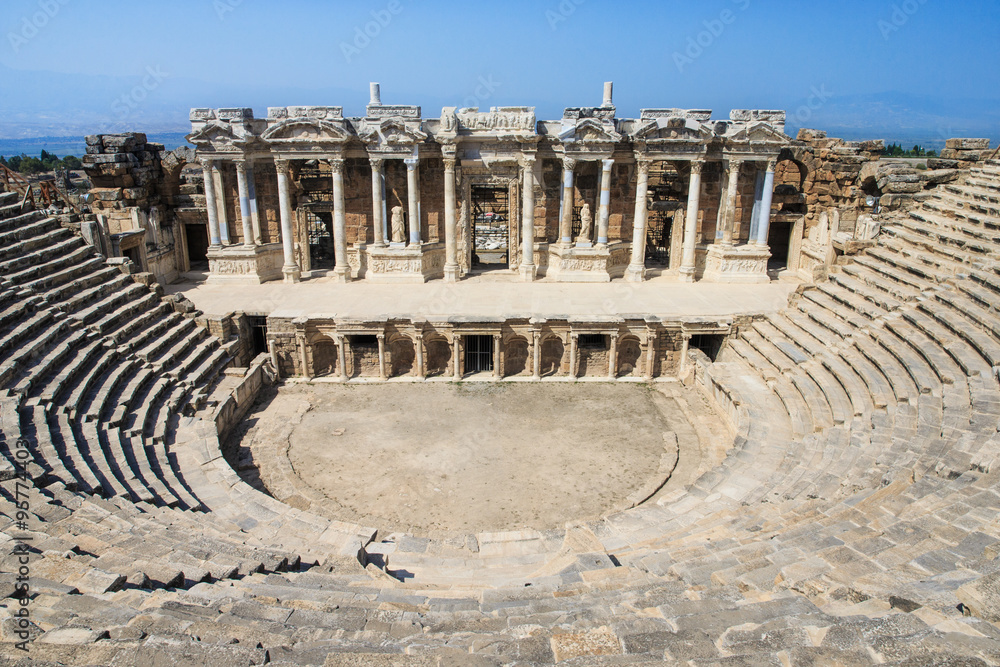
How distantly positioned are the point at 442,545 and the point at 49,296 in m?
10.9

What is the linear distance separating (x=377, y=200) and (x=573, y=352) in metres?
8.62

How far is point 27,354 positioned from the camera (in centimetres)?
1314

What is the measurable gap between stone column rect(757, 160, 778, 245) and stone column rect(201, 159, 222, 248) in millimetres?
18305

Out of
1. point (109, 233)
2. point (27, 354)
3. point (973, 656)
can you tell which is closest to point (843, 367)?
point (973, 656)

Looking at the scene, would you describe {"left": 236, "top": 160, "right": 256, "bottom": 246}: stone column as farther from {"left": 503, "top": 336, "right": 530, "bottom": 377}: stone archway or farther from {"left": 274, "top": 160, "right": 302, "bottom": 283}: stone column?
{"left": 503, "top": 336, "right": 530, "bottom": 377}: stone archway

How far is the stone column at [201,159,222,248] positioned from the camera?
74.1 feet

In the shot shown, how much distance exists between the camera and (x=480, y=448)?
49.8 feet

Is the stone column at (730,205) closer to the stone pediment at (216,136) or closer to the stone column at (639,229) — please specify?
the stone column at (639,229)

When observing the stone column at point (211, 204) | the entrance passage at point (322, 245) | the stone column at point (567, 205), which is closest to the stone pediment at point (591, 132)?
the stone column at point (567, 205)

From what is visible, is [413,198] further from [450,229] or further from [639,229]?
[639,229]

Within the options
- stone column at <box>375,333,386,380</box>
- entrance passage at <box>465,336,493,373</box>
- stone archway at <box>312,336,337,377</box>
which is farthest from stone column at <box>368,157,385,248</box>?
entrance passage at <box>465,336,493,373</box>

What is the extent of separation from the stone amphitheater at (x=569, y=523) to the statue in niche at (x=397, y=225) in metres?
6.63

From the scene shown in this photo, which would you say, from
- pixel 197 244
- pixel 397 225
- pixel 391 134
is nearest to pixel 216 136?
pixel 391 134

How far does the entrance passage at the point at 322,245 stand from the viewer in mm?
25938
